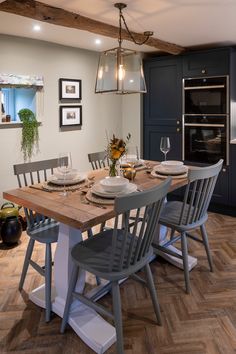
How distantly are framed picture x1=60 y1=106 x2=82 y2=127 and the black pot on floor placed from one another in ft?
4.88

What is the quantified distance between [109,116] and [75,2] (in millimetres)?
2385

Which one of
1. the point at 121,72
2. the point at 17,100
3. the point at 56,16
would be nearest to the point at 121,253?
the point at 121,72

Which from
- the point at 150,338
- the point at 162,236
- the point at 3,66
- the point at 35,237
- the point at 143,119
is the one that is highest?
the point at 3,66

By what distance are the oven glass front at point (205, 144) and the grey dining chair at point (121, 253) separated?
2.54m

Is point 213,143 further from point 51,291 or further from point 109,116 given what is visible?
point 51,291

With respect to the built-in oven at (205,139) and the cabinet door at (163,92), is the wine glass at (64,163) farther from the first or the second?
the cabinet door at (163,92)

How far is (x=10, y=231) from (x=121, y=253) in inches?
73.8

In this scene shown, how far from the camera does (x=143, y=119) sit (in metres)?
4.88

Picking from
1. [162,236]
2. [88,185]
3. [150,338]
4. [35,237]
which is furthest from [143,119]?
[150,338]

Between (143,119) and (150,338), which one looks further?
(143,119)

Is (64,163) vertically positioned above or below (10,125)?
below

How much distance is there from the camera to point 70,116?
168 inches

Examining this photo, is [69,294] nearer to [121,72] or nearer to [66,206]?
[66,206]

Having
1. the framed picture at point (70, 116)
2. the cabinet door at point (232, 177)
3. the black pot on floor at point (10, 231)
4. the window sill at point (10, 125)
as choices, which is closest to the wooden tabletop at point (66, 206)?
the black pot on floor at point (10, 231)
